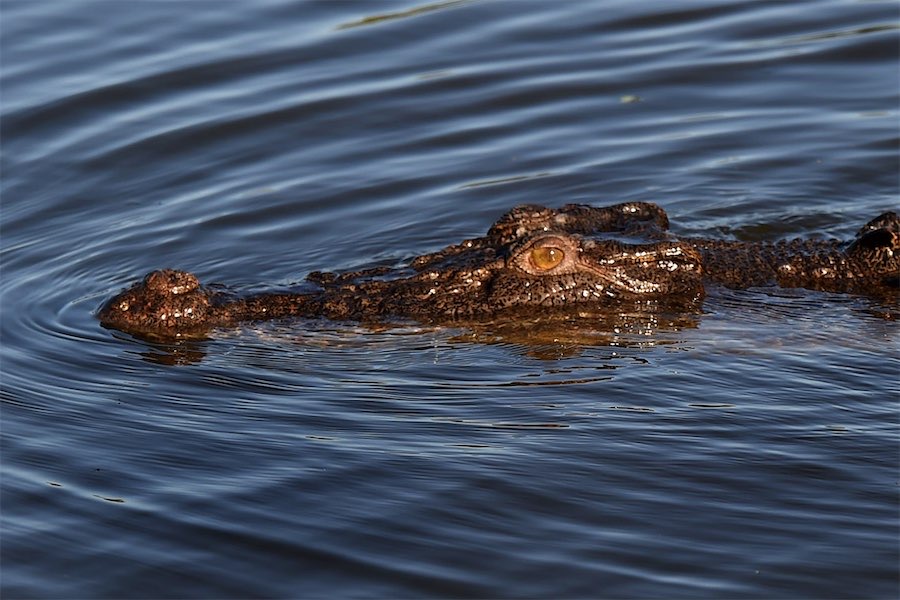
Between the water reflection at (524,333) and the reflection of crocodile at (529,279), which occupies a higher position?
the reflection of crocodile at (529,279)

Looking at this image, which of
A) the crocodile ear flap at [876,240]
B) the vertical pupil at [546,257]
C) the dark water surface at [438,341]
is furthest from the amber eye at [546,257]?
the crocodile ear flap at [876,240]

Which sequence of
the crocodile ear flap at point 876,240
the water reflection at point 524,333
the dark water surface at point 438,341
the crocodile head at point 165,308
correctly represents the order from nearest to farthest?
the dark water surface at point 438,341, the water reflection at point 524,333, the crocodile head at point 165,308, the crocodile ear flap at point 876,240

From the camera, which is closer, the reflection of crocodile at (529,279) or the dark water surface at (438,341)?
the dark water surface at (438,341)

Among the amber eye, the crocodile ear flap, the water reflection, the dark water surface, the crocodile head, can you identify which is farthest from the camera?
the crocodile ear flap

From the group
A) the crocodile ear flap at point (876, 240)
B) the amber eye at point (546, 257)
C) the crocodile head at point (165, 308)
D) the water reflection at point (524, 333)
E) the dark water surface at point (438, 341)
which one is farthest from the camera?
the crocodile ear flap at point (876, 240)

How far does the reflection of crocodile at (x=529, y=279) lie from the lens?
9703 millimetres

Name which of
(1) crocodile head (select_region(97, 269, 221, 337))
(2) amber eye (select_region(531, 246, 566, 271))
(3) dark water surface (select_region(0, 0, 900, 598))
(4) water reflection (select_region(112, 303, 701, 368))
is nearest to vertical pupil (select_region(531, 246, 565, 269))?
(2) amber eye (select_region(531, 246, 566, 271))

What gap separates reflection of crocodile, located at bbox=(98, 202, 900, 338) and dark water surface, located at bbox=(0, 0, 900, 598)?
0.64ft

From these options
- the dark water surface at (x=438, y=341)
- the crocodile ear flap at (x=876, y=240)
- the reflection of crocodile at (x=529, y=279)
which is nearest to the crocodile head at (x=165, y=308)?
the reflection of crocodile at (x=529, y=279)

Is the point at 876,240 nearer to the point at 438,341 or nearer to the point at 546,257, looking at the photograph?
the point at 546,257

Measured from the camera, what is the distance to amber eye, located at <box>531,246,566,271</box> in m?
9.62

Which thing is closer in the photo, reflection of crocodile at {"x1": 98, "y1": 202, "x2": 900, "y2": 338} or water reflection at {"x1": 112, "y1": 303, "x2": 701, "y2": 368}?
water reflection at {"x1": 112, "y1": 303, "x2": 701, "y2": 368}

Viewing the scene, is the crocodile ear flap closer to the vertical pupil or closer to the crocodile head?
the vertical pupil

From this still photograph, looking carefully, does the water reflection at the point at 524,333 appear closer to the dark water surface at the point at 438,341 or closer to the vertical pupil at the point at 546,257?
the dark water surface at the point at 438,341
